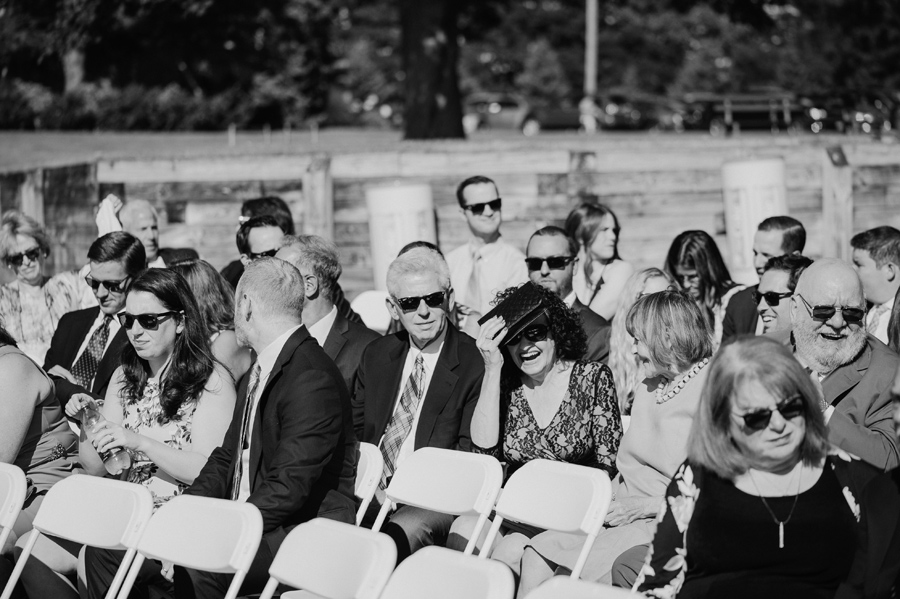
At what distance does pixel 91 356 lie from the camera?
249 inches

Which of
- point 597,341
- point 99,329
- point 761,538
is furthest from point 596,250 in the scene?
point 761,538

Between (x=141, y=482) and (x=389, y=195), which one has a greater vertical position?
(x=389, y=195)

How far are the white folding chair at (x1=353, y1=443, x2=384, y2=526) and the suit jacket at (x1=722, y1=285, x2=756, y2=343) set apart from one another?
2.56 m

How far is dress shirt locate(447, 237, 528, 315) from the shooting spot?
7008mm

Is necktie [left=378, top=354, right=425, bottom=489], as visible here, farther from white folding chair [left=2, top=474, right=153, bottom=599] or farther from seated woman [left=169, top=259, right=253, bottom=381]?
white folding chair [left=2, top=474, right=153, bottom=599]

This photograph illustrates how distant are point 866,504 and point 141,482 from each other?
3035mm

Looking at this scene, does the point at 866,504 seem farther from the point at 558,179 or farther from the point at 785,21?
the point at 785,21

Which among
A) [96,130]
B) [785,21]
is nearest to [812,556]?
[96,130]

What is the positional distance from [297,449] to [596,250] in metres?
3.32

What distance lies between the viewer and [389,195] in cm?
936

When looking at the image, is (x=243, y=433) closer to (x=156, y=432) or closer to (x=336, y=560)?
(x=156, y=432)

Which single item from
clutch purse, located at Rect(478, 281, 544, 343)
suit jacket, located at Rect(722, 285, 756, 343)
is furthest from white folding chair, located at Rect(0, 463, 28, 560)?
suit jacket, located at Rect(722, 285, 756, 343)

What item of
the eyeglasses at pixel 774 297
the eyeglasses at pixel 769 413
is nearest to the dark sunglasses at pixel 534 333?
the eyeglasses at pixel 774 297

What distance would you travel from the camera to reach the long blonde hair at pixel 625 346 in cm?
533
